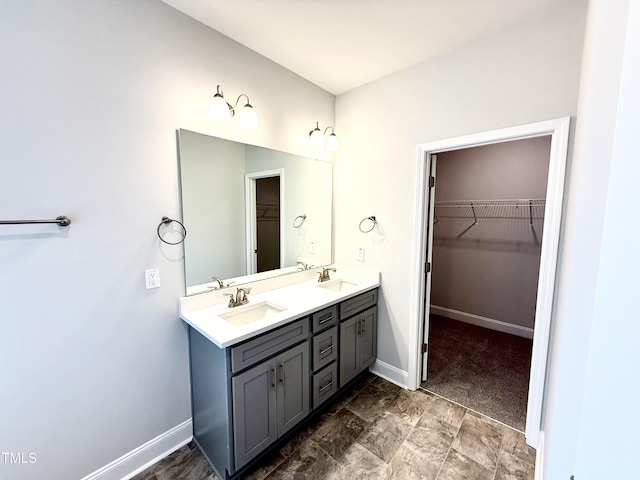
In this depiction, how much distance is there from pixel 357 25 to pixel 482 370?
120 inches

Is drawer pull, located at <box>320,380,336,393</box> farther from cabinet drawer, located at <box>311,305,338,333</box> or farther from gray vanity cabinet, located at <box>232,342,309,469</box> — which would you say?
cabinet drawer, located at <box>311,305,338,333</box>

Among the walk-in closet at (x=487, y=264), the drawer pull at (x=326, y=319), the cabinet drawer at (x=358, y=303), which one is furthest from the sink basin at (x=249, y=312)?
the walk-in closet at (x=487, y=264)

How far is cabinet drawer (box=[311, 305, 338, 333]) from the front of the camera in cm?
182

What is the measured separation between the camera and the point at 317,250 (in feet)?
8.59

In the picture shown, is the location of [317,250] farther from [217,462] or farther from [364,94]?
[217,462]

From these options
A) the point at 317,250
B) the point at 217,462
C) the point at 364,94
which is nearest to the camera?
the point at 217,462

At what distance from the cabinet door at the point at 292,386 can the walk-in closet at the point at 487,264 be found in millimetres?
1207

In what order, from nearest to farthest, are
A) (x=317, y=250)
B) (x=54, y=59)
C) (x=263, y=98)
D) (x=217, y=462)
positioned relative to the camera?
(x=54, y=59), (x=217, y=462), (x=263, y=98), (x=317, y=250)

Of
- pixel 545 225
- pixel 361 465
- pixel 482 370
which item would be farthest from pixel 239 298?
pixel 482 370

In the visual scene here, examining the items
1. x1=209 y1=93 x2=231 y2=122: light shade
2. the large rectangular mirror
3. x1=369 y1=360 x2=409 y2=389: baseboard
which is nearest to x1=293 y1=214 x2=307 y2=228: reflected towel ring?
the large rectangular mirror

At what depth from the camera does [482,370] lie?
8.44 ft

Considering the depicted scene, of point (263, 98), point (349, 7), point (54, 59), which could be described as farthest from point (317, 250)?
point (54, 59)

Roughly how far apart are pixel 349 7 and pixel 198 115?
3.62 feet

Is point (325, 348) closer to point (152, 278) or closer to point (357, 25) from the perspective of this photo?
point (152, 278)
